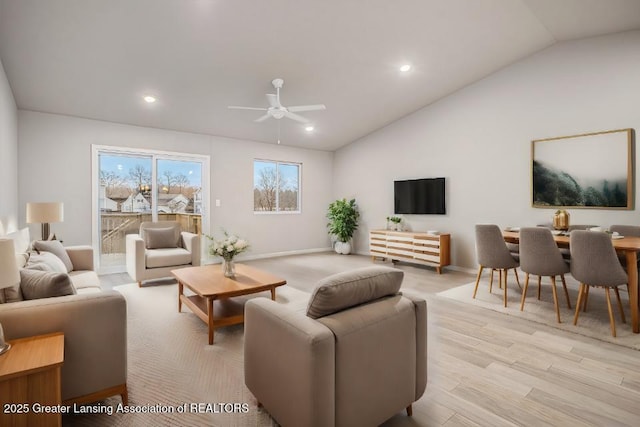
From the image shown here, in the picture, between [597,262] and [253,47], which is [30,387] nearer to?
[253,47]

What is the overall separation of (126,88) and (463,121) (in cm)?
514

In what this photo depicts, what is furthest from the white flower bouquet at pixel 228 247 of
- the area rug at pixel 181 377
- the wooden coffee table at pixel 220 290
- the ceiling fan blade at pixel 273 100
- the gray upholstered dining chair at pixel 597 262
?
the gray upholstered dining chair at pixel 597 262

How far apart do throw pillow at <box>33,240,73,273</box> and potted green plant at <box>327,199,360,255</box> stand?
4980 mm

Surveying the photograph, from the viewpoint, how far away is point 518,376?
2240mm

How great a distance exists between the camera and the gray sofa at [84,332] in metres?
1.66

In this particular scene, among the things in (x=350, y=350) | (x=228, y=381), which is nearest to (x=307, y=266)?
(x=228, y=381)

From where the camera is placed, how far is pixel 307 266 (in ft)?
19.9

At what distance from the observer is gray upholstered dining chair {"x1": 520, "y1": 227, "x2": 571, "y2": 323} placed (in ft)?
10.9

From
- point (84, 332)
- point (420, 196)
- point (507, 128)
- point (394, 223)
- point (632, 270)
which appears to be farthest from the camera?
point (394, 223)

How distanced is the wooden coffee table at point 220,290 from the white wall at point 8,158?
1827mm

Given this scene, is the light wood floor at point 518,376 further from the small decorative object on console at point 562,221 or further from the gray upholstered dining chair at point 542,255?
the small decorative object on console at point 562,221

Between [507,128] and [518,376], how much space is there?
3976mm

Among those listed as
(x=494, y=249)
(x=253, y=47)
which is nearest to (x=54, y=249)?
(x=253, y=47)

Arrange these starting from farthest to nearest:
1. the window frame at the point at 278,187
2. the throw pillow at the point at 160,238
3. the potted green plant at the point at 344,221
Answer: the potted green plant at the point at 344,221, the window frame at the point at 278,187, the throw pillow at the point at 160,238
